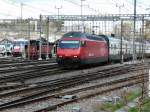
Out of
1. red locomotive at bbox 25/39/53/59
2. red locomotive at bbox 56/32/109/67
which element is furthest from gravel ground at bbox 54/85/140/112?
red locomotive at bbox 25/39/53/59

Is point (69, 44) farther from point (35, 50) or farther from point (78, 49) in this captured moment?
point (35, 50)

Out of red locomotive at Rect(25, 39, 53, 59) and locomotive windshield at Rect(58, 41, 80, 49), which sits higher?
locomotive windshield at Rect(58, 41, 80, 49)

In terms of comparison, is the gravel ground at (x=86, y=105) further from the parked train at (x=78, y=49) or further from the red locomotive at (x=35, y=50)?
the red locomotive at (x=35, y=50)

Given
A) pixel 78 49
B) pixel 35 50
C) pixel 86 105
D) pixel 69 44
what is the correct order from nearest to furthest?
pixel 86 105 < pixel 78 49 < pixel 69 44 < pixel 35 50

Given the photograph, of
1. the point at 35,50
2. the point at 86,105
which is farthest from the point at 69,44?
the point at 35,50

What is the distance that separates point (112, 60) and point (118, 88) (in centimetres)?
2921

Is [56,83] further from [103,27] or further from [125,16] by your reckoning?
[103,27]

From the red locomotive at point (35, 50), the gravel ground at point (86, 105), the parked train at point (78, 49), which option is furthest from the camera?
the red locomotive at point (35, 50)

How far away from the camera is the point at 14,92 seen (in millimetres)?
19391

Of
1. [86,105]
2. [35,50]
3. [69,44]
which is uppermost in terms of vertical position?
[69,44]

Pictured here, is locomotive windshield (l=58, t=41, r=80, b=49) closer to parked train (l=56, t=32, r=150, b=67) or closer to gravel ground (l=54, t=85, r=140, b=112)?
parked train (l=56, t=32, r=150, b=67)

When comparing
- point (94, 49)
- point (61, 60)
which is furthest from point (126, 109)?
point (94, 49)

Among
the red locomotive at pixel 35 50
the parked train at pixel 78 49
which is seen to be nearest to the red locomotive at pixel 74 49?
the parked train at pixel 78 49

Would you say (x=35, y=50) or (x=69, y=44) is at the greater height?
(x=69, y=44)
